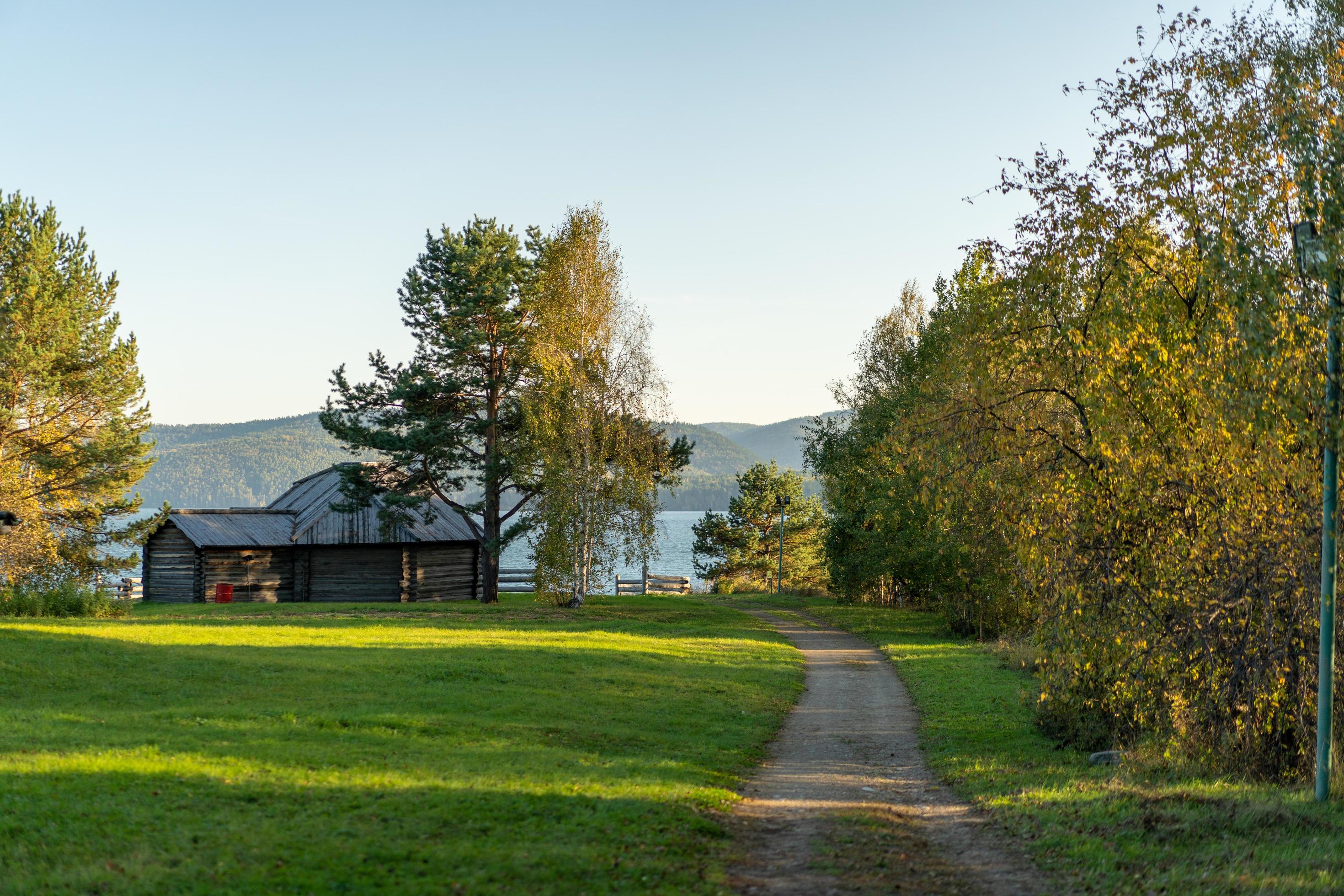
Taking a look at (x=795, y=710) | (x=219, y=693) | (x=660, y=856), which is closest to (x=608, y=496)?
(x=795, y=710)

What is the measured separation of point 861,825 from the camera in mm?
9844

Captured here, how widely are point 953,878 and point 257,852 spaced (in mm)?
5786

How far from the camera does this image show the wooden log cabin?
40.6 m

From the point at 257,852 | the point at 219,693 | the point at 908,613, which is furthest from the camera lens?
the point at 908,613

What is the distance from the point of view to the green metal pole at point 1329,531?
9469mm

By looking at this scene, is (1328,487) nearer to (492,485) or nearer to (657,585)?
(492,485)

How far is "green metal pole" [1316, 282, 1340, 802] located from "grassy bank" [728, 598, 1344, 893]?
1.10m

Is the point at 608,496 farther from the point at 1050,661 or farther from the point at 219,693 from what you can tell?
the point at 1050,661

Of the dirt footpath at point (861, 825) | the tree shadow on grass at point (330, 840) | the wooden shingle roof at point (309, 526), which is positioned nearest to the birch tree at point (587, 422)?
the wooden shingle roof at point (309, 526)

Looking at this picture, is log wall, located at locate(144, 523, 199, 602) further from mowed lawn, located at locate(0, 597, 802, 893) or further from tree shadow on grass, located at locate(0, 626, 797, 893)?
tree shadow on grass, located at locate(0, 626, 797, 893)

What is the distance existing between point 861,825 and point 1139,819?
9.09ft

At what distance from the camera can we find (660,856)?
27.2 ft

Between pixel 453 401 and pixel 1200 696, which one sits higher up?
pixel 453 401

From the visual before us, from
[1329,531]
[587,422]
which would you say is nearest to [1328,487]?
[1329,531]
